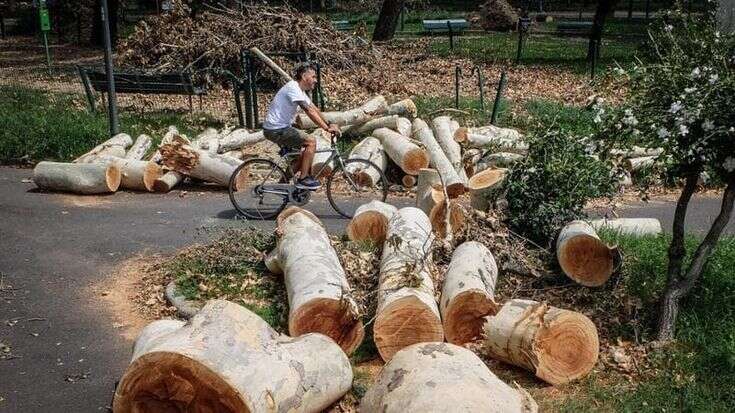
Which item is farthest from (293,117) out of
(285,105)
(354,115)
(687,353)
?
(687,353)

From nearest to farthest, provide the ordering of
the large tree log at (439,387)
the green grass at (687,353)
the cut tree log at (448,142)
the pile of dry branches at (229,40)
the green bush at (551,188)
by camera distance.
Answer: the large tree log at (439,387) → the green grass at (687,353) → the green bush at (551,188) → the cut tree log at (448,142) → the pile of dry branches at (229,40)

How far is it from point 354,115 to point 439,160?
253 centimetres

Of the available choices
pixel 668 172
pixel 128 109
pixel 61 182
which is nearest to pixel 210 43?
pixel 128 109

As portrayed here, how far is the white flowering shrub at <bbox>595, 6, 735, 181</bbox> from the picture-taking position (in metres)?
6.03

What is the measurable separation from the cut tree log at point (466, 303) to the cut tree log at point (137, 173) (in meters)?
6.20

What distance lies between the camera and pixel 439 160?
11.7 meters

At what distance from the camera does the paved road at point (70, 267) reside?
629 centimetres

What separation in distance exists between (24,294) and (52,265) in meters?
0.84

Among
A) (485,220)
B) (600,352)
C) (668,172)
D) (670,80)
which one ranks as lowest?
(600,352)

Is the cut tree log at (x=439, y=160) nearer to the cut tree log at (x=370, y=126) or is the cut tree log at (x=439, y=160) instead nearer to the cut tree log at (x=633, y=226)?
the cut tree log at (x=370, y=126)

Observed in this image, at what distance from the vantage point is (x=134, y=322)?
7461mm

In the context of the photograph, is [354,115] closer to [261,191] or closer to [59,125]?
[261,191]

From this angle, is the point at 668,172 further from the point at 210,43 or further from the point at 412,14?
the point at 412,14

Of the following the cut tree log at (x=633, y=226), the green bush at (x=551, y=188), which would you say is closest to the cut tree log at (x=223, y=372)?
the green bush at (x=551, y=188)
